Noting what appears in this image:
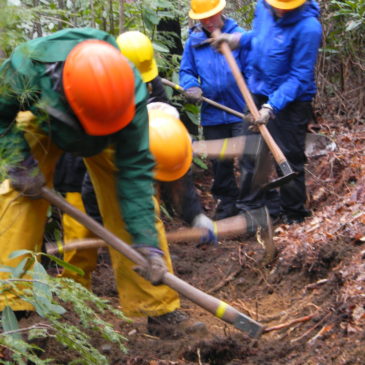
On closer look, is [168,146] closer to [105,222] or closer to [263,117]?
[105,222]

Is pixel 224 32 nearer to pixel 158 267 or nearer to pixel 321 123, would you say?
pixel 321 123

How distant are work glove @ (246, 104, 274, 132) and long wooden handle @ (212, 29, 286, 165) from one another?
1.4 inches

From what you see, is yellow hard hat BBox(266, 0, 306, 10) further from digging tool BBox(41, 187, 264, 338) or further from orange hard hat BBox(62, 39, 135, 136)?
digging tool BBox(41, 187, 264, 338)

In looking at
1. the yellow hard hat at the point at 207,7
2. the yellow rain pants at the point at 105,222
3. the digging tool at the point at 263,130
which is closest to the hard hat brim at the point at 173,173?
the yellow rain pants at the point at 105,222

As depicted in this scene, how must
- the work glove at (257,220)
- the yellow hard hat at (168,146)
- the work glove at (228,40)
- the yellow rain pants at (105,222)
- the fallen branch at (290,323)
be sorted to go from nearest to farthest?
the yellow rain pants at (105,222), the fallen branch at (290,323), the yellow hard hat at (168,146), the work glove at (257,220), the work glove at (228,40)

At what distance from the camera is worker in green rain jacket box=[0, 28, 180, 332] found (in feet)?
12.2

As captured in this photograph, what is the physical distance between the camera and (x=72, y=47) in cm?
384

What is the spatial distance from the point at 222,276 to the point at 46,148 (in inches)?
91.7

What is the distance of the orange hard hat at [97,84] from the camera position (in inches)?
144

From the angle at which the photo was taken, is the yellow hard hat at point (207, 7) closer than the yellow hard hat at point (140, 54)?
No

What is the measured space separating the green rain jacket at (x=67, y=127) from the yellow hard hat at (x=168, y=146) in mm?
831

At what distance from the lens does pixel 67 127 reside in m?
3.91

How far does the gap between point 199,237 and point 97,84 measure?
2086 millimetres

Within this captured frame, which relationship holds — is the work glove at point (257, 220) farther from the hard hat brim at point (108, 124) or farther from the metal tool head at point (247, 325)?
the hard hat brim at point (108, 124)
